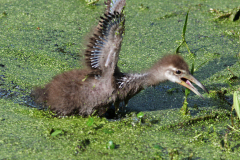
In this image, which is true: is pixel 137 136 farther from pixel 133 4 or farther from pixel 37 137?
pixel 133 4

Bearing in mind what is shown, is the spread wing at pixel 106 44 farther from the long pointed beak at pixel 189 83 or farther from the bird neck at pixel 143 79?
the long pointed beak at pixel 189 83

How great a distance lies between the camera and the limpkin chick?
3119 mm

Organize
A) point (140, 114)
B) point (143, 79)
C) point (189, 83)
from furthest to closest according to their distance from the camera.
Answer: point (189, 83) → point (143, 79) → point (140, 114)

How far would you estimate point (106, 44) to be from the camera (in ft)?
9.93

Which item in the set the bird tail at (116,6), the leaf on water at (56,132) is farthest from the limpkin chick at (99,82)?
the leaf on water at (56,132)

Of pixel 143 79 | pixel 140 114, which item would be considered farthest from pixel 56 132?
pixel 143 79

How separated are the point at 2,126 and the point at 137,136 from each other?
1228 mm

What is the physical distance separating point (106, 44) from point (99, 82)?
1.37 ft

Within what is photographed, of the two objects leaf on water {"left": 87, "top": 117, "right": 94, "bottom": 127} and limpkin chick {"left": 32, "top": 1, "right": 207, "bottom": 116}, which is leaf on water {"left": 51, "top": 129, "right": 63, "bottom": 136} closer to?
leaf on water {"left": 87, "top": 117, "right": 94, "bottom": 127}

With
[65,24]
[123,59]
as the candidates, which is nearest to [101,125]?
[123,59]

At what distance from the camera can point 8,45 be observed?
452cm

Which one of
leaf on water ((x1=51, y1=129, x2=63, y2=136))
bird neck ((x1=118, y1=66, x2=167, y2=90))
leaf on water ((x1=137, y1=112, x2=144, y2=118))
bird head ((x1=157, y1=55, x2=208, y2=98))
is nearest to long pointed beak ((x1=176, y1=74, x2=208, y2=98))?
bird head ((x1=157, y1=55, x2=208, y2=98))

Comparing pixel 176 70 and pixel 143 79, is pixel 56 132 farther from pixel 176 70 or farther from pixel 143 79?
pixel 176 70

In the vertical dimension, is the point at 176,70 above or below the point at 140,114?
above
